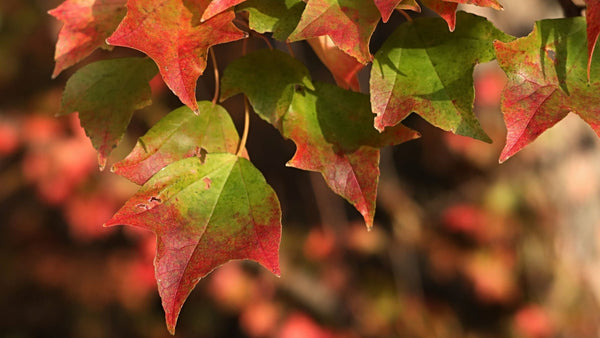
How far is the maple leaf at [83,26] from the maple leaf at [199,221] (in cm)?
17

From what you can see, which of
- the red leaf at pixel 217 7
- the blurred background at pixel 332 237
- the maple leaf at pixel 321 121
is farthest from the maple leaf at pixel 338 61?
the blurred background at pixel 332 237

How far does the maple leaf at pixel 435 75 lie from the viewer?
0.51 metres

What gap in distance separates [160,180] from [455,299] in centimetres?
218

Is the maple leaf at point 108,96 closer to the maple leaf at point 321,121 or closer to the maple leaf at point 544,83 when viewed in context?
the maple leaf at point 321,121

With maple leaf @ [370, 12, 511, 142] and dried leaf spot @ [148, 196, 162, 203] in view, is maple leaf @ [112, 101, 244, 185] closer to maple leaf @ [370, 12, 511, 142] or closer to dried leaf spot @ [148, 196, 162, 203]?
dried leaf spot @ [148, 196, 162, 203]

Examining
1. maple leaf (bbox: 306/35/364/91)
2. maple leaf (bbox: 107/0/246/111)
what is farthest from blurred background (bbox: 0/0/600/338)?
maple leaf (bbox: 107/0/246/111)

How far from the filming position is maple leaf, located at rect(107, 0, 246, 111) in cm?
51

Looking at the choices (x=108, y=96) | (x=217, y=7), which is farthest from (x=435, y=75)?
(x=108, y=96)

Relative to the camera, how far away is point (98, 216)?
102 inches

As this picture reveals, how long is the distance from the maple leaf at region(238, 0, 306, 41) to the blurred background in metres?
1.46

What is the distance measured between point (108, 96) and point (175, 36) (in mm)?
137

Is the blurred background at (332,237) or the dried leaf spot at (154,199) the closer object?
the dried leaf spot at (154,199)

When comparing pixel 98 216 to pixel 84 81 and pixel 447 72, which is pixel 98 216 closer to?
pixel 84 81

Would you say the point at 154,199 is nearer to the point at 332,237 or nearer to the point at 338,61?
the point at 338,61
